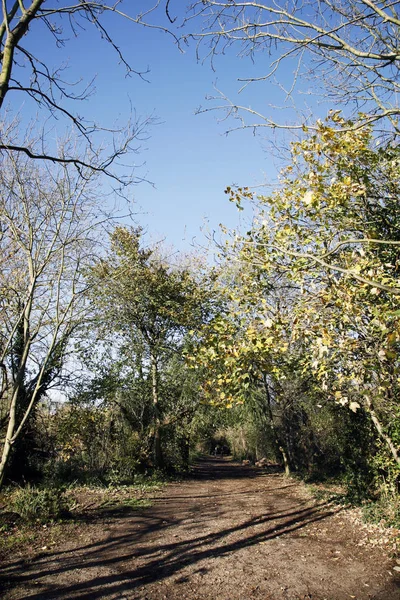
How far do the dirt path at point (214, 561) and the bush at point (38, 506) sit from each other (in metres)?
0.99

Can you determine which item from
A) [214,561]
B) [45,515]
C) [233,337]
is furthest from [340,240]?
[45,515]

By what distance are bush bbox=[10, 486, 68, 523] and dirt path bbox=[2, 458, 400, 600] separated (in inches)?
39.1

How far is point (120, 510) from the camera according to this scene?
8.84m

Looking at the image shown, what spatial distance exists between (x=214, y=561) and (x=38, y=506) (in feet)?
13.5

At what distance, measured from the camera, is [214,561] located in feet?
17.8

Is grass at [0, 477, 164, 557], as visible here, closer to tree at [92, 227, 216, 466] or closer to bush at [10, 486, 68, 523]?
bush at [10, 486, 68, 523]

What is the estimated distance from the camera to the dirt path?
4.45 metres

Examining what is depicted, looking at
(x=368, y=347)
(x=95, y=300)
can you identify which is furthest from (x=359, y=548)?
(x=95, y=300)

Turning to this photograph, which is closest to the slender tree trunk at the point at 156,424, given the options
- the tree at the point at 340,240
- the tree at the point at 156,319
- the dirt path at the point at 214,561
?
the tree at the point at 156,319

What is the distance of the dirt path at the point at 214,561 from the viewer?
4.45m

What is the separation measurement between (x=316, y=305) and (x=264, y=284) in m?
1.49

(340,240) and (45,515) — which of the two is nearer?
(340,240)

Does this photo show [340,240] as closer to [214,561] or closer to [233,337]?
[233,337]

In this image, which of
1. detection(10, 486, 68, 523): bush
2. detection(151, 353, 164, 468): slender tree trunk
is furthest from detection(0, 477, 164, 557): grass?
detection(151, 353, 164, 468): slender tree trunk
